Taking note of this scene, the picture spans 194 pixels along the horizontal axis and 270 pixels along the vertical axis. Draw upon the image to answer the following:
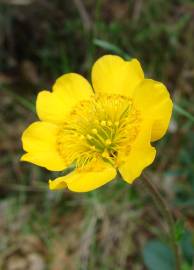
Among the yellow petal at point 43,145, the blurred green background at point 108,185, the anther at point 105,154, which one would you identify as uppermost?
the anther at point 105,154

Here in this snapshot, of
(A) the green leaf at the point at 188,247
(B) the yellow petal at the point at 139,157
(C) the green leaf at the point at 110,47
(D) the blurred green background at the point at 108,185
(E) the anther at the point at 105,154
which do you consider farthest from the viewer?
(D) the blurred green background at the point at 108,185

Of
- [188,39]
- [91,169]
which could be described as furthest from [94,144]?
[188,39]

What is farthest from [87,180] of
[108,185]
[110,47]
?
[108,185]

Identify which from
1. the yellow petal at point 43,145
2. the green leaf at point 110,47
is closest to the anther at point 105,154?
the yellow petal at point 43,145

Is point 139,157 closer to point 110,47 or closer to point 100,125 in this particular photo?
point 100,125

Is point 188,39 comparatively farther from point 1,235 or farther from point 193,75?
point 1,235

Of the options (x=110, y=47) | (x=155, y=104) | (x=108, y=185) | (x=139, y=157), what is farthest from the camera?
(x=108, y=185)

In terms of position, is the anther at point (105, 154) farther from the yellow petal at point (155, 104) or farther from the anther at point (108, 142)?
the yellow petal at point (155, 104)

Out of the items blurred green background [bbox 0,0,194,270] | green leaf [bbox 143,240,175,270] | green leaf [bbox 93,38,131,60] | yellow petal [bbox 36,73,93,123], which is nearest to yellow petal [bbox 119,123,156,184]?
yellow petal [bbox 36,73,93,123]
